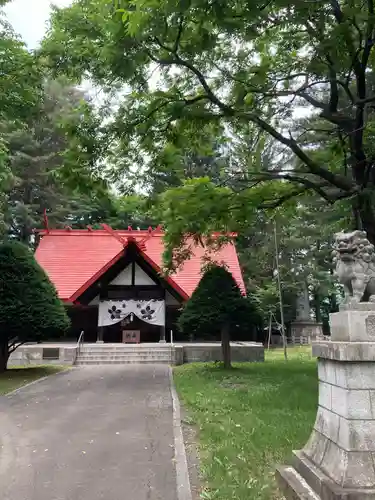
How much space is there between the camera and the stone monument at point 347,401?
353 centimetres

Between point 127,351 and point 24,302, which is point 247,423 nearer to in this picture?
point 24,302

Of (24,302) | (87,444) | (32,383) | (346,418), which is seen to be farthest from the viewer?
(24,302)

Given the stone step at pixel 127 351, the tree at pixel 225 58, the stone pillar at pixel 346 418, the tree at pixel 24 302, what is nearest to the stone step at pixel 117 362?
the stone step at pixel 127 351

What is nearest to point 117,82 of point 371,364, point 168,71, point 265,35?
point 168,71

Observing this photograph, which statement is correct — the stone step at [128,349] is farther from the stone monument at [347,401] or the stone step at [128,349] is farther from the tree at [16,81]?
the stone monument at [347,401]

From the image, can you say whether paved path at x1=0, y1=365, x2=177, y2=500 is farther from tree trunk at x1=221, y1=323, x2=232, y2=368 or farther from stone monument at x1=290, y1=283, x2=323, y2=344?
stone monument at x1=290, y1=283, x2=323, y2=344

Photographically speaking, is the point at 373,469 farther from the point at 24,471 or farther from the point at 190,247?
the point at 190,247

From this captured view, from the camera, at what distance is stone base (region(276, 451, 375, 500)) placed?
3373mm

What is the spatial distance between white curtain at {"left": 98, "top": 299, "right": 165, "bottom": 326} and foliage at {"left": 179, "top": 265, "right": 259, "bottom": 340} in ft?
22.7

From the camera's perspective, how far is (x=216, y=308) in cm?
1293

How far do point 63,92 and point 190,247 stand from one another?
1050 inches

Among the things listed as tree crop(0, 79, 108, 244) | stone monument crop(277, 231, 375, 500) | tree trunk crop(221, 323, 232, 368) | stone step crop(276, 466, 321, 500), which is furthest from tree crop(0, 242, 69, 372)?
tree crop(0, 79, 108, 244)

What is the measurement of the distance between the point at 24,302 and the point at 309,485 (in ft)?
34.6

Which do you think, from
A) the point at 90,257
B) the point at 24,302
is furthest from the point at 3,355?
the point at 90,257
